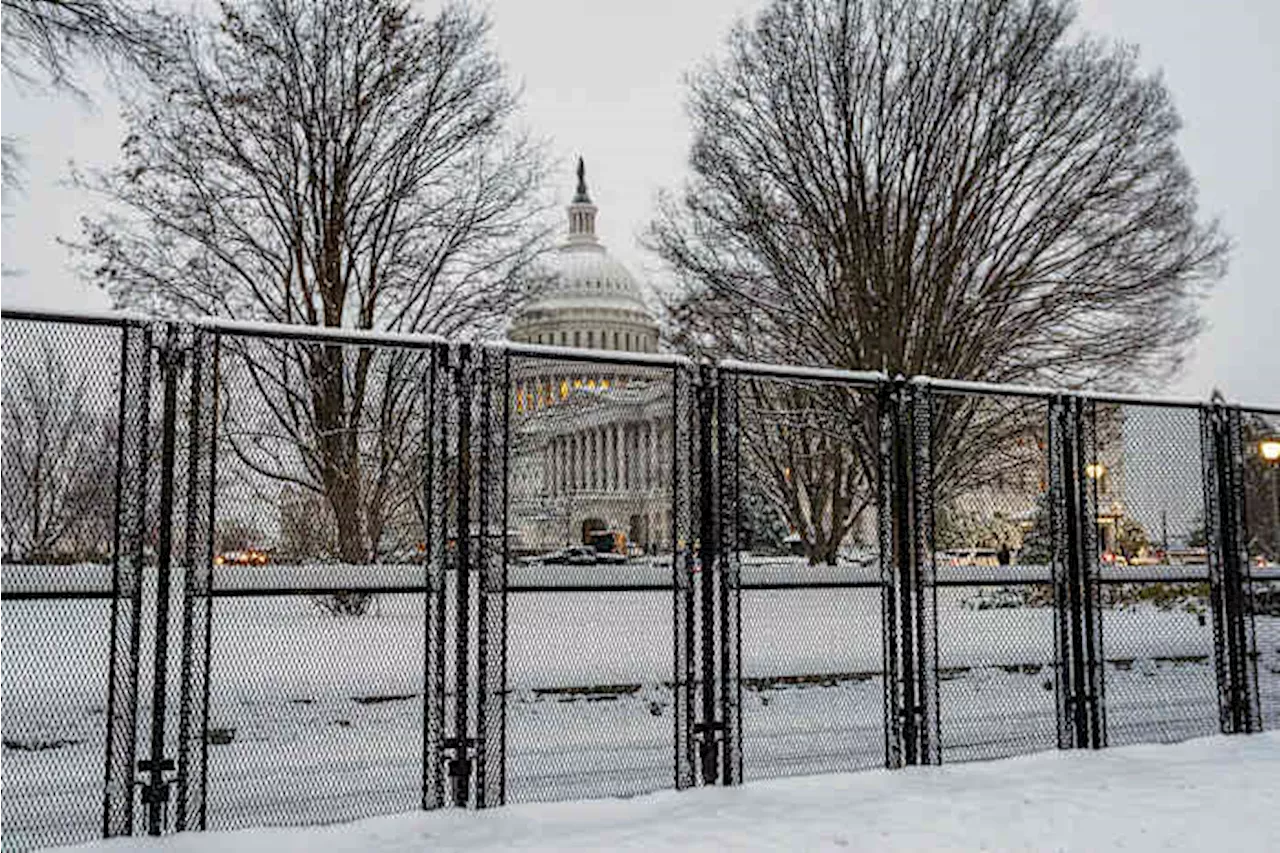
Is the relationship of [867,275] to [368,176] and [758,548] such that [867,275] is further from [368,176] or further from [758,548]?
[758,548]

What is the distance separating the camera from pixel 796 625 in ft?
29.9

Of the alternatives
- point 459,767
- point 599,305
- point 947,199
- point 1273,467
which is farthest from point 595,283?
point 459,767

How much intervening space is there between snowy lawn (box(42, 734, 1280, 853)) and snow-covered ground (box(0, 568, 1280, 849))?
62 cm

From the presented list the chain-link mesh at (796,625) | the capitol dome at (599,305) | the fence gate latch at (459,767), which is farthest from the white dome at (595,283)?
the fence gate latch at (459,767)

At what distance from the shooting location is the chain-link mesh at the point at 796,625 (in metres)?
8.77

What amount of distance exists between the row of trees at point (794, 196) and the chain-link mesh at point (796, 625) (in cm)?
606

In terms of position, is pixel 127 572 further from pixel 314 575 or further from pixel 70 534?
pixel 314 575

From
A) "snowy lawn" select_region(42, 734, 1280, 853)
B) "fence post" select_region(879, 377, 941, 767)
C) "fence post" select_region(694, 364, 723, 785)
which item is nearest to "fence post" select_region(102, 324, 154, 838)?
"snowy lawn" select_region(42, 734, 1280, 853)

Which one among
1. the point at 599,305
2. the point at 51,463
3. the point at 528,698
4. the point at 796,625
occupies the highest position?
the point at 599,305

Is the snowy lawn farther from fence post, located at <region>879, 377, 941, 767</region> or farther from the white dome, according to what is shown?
the white dome

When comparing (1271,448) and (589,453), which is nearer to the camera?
(589,453)

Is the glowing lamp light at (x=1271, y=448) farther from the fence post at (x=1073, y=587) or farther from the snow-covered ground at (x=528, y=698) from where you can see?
the fence post at (x=1073, y=587)

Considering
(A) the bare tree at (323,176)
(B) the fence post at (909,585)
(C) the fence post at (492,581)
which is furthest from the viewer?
(A) the bare tree at (323,176)

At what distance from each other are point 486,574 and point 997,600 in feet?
15.0
